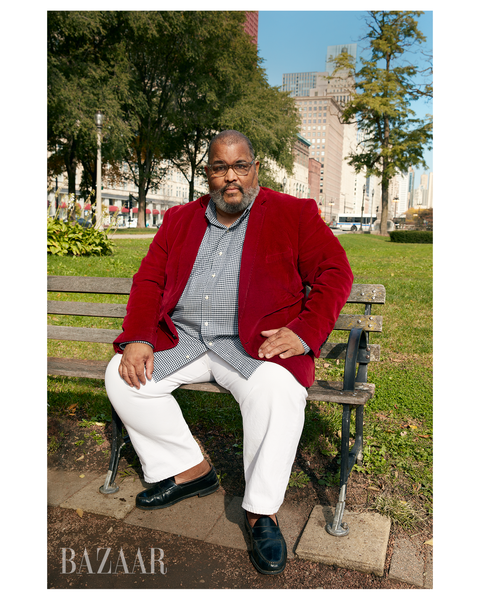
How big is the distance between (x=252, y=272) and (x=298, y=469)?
1258mm

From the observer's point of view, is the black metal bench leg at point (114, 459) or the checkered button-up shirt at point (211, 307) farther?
the black metal bench leg at point (114, 459)

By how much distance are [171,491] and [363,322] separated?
1.40 meters

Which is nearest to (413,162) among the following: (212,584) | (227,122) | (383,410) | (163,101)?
(227,122)

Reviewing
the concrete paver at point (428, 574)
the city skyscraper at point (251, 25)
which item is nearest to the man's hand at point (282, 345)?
the concrete paver at point (428, 574)

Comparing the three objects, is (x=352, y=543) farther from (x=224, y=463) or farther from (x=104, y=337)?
(x=104, y=337)

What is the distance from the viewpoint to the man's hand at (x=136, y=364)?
2.61 meters

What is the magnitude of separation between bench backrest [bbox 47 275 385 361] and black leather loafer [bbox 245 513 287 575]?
3.41ft

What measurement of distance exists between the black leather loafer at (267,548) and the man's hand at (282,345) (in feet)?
2.39

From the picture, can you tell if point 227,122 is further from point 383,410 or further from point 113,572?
point 113,572

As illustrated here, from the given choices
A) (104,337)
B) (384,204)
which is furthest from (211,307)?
(384,204)

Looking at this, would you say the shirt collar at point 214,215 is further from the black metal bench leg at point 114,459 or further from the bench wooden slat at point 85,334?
the black metal bench leg at point 114,459

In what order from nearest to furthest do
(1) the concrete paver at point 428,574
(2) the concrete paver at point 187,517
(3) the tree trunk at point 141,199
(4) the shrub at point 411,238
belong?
(1) the concrete paver at point 428,574, (2) the concrete paver at point 187,517, (4) the shrub at point 411,238, (3) the tree trunk at point 141,199

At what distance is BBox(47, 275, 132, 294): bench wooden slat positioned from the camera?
3470mm

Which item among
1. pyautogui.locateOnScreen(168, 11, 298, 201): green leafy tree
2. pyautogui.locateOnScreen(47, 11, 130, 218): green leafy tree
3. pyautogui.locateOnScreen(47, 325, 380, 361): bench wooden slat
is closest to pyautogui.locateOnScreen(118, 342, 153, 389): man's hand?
pyautogui.locateOnScreen(47, 325, 380, 361): bench wooden slat
